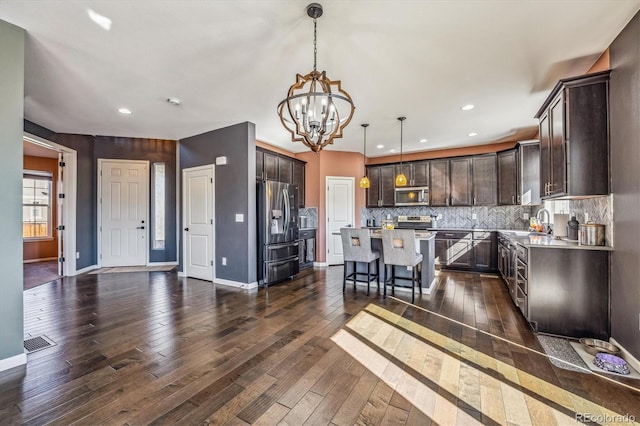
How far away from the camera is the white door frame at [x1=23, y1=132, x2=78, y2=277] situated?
540 centimetres

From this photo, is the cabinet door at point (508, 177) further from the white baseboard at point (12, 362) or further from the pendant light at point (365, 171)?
the white baseboard at point (12, 362)

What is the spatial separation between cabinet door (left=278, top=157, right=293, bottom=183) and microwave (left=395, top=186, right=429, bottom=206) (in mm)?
2660

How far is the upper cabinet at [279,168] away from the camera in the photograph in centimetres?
535

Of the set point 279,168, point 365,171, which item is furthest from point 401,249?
point 365,171

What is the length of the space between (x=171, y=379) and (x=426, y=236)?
3.74 metres

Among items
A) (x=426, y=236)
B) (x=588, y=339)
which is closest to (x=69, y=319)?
(x=426, y=236)

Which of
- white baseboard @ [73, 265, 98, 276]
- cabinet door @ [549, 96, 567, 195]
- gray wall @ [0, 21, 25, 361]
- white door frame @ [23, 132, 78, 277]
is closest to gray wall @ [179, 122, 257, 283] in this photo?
gray wall @ [0, 21, 25, 361]

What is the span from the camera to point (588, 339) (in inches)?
101

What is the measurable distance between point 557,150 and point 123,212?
7.53 m

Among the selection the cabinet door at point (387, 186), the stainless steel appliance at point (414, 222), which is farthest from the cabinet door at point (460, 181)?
the cabinet door at point (387, 186)

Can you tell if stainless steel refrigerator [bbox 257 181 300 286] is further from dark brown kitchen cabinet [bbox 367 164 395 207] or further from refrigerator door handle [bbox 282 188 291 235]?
dark brown kitchen cabinet [bbox 367 164 395 207]

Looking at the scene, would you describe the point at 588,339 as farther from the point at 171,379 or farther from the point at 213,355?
the point at 171,379

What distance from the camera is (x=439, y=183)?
6438 millimetres

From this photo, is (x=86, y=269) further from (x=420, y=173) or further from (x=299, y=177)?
(x=420, y=173)
